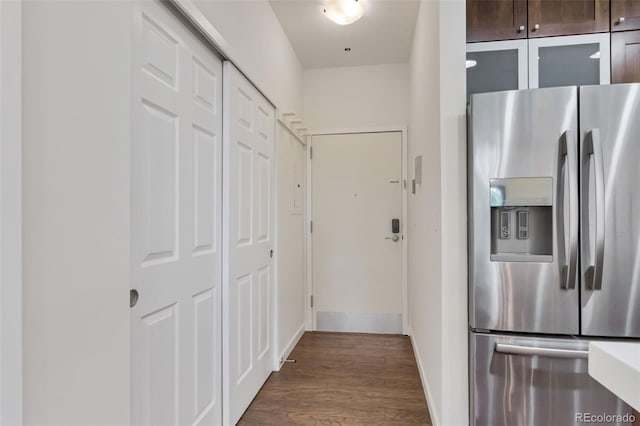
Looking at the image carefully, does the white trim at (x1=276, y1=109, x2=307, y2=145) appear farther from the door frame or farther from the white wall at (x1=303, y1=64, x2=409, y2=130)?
the white wall at (x1=303, y1=64, x2=409, y2=130)

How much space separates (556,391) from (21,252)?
1.98 m

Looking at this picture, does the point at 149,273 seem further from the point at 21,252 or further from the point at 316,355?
the point at 316,355

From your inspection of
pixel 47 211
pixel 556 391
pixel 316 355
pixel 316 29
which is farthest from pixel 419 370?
pixel 316 29

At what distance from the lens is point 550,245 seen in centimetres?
158

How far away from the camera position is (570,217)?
1.51 metres

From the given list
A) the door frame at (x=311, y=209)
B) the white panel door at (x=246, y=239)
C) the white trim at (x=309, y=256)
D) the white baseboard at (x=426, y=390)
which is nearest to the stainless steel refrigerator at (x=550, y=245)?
the white baseboard at (x=426, y=390)

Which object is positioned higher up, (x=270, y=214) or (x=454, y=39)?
(x=454, y=39)

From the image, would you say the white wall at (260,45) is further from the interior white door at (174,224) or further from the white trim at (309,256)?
the white trim at (309,256)

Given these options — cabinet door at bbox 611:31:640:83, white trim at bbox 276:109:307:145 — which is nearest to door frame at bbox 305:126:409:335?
white trim at bbox 276:109:307:145

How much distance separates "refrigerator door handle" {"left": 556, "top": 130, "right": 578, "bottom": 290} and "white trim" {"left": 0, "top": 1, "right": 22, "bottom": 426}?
1.85 m

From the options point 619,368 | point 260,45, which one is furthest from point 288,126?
point 619,368

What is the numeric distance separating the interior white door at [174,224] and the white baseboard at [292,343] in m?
1.03

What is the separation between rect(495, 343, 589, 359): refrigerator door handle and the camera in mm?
1522

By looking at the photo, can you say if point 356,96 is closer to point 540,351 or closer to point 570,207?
point 570,207
